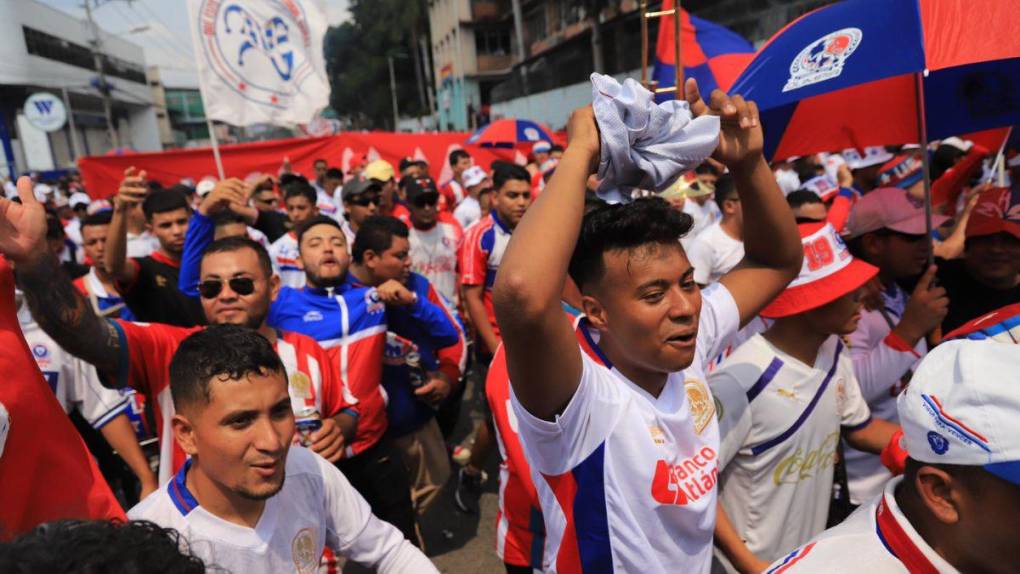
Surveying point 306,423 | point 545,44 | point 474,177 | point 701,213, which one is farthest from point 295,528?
point 545,44

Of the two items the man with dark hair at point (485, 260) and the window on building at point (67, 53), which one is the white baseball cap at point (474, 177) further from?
the window on building at point (67, 53)

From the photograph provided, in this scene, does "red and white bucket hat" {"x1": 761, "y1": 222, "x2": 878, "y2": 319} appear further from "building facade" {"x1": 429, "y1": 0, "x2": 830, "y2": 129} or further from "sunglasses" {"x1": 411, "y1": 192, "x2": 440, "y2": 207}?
"building facade" {"x1": 429, "y1": 0, "x2": 830, "y2": 129}

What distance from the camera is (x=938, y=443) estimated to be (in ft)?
3.64

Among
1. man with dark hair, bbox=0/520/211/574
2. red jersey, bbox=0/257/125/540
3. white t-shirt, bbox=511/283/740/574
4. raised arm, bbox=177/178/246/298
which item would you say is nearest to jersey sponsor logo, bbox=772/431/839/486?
white t-shirt, bbox=511/283/740/574

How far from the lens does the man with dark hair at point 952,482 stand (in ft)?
3.40

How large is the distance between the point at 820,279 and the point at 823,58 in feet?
2.91

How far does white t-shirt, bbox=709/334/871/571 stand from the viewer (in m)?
2.12

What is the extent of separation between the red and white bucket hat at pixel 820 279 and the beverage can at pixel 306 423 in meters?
1.81

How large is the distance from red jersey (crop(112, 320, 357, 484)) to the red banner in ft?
28.9

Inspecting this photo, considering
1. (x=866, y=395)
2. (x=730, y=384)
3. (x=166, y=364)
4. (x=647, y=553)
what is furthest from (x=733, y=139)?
(x=166, y=364)

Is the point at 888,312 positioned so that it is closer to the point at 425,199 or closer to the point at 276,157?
the point at 425,199

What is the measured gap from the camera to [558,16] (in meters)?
41.1

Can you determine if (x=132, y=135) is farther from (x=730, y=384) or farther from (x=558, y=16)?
(x=730, y=384)

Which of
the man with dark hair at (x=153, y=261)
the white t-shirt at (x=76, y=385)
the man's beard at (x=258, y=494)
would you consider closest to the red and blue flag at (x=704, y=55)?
the man with dark hair at (x=153, y=261)
